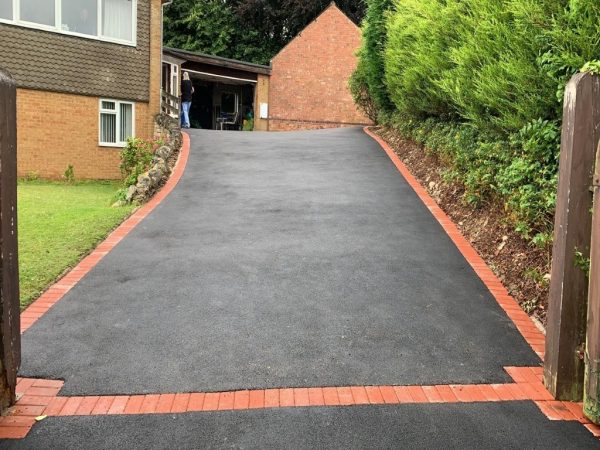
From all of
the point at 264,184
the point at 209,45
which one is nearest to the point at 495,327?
the point at 264,184

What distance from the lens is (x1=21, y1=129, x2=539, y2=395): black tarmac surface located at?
389 centimetres

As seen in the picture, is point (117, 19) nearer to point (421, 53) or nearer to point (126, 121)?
point (126, 121)

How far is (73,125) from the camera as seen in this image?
47.4 ft

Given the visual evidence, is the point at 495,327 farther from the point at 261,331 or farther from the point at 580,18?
the point at 580,18

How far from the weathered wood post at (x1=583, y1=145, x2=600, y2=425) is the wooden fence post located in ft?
0.49

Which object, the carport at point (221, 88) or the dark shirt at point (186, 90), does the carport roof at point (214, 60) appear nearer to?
the carport at point (221, 88)

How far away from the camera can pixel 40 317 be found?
473cm

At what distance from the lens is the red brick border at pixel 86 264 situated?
190 inches

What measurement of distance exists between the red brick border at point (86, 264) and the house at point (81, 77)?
559 cm

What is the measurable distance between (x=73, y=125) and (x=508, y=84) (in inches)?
470

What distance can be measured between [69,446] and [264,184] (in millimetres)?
7114

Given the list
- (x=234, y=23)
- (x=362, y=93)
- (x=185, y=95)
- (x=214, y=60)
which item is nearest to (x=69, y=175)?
(x=185, y=95)

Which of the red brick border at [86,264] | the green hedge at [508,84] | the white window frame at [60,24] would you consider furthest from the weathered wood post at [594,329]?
the white window frame at [60,24]

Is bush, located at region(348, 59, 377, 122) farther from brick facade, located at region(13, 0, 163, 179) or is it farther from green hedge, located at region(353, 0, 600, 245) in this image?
green hedge, located at region(353, 0, 600, 245)
